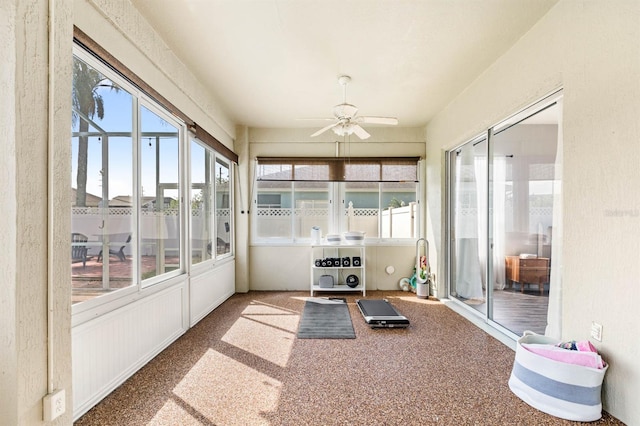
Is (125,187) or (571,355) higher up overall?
(125,187)

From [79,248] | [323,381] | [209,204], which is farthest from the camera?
[209,204]

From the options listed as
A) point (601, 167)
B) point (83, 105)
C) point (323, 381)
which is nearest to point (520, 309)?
point (601, 167)

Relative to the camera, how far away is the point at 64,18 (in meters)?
1.42

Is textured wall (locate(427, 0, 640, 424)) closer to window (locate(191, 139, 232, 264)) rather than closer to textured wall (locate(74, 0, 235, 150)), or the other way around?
textured wall (locate(74, 0, 235, 150))

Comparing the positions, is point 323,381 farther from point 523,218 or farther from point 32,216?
point 523,218

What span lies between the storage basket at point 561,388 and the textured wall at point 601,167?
16cm

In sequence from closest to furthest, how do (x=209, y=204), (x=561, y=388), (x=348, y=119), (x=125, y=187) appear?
1. (x=561, y=388)
2. (x=125, y=187)
3. (x=348, y=119)
4. (x=209, y=204)

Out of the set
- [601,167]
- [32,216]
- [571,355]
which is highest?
[601,167]

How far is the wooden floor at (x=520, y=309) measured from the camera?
112 inches

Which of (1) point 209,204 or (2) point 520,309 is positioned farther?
(1) point 209,204

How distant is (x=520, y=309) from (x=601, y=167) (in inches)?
69.1

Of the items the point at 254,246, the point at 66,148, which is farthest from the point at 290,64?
the point at 254,246

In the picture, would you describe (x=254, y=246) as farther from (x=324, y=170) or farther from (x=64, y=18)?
(x=64, y=18)

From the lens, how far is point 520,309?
3.17 metres
